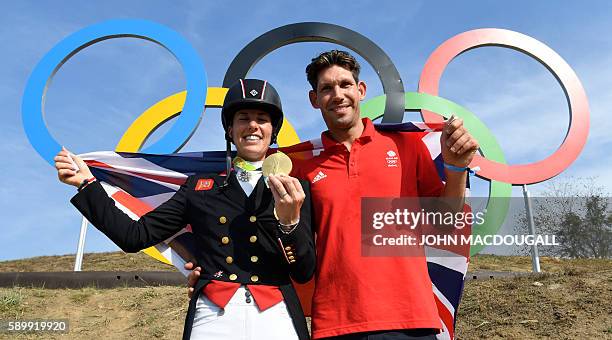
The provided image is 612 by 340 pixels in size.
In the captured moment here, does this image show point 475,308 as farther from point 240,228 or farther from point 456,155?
point 240,228

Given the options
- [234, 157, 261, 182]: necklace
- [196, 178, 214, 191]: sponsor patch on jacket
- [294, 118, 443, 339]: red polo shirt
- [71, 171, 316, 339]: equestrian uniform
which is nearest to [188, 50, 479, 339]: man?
[294, 118, 443, 339]: red polo shirt

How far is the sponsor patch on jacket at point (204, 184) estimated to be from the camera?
101 inches

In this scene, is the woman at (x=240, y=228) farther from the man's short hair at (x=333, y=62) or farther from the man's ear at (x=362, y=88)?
the man's ear at (x=362, y=88)

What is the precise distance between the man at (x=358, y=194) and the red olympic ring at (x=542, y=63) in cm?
535

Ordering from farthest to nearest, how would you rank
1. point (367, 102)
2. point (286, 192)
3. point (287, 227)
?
1. point (367, 102)
2. point (287, 227)
3. point (286, 192)

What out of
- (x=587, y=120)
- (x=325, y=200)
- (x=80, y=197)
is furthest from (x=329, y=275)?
(x=587, y=120)

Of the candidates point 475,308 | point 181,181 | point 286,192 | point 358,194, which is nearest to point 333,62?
point 358,194

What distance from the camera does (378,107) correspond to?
7.71 meters

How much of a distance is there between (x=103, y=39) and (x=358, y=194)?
6.90 metres

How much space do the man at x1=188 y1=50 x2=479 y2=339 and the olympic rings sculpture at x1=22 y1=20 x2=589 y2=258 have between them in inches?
181

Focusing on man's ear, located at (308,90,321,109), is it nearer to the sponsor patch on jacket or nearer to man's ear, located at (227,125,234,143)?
man's ear, located at (227,125,234,143)

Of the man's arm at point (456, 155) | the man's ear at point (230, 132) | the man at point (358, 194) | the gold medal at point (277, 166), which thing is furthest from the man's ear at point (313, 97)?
the man's arm at point (456, 155)

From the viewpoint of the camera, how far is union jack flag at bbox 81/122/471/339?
3074 millimetres

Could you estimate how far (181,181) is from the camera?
3.65 m
